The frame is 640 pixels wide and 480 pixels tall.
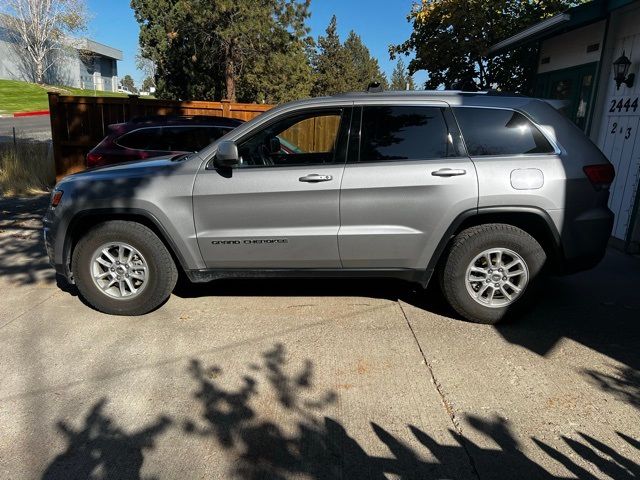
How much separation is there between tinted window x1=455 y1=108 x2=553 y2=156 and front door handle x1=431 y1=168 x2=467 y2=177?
204 millimetres

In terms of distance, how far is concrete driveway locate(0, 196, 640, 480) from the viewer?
2617 mm

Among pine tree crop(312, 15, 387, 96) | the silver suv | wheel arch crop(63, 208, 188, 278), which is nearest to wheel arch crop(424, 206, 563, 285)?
the silver suv

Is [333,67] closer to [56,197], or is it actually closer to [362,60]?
[362,60]

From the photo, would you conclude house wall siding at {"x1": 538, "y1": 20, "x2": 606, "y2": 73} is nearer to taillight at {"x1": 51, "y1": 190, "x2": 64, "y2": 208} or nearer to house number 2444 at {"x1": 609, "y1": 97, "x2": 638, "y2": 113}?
house number 2444 at {"x1": 609, "y1": 97, "x2": 638, "y2": 113}

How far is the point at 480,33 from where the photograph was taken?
1240cm

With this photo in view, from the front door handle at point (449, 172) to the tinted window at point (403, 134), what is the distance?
0.50 feet

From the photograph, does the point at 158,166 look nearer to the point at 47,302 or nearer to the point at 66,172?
the point at 47,302

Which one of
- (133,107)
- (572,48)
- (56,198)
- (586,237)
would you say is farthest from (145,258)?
(133,107)

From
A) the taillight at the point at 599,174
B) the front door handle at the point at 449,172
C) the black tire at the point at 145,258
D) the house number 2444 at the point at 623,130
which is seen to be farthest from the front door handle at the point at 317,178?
the house number 2444 at the point at 623,130

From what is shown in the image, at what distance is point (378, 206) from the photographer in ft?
13.2

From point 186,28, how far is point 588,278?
17.7m

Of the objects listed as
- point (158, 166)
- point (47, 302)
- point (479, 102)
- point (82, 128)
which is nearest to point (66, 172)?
point (82, 128)

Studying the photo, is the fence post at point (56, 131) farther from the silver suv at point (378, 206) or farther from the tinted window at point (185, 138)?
the silver suv at point (378, 206)

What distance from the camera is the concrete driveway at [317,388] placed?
103 inches
